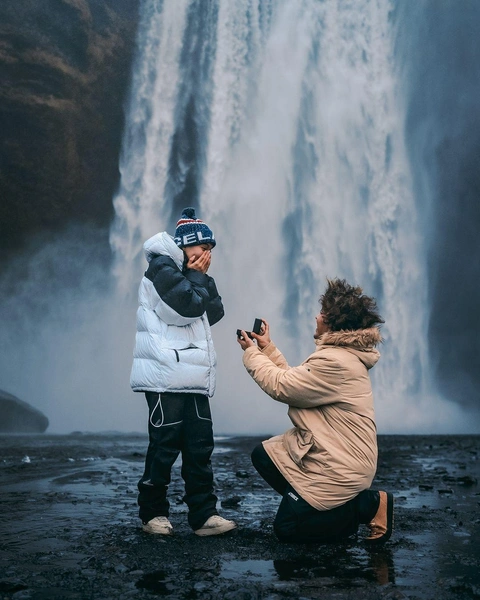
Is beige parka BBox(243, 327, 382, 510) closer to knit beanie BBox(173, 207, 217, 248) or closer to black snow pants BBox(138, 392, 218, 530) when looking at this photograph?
black snow pants BBox(138, 392, 218, 530)

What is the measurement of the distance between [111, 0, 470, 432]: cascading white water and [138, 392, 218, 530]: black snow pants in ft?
60.0

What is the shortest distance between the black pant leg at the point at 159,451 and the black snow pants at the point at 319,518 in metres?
0.71

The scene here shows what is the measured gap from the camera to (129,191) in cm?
2397

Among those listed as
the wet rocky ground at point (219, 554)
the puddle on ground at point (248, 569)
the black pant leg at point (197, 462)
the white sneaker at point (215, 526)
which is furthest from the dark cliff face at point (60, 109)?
the puddle on ground at point (248, 569)

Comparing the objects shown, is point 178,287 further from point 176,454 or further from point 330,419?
point 330,419

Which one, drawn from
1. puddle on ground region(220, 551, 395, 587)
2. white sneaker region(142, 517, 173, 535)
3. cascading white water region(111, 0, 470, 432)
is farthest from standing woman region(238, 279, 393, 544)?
cascading white water region(111, 0, 470, 432)

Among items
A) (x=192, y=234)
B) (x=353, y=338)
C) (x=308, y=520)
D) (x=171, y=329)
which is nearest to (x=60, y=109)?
(x=192, y=234)

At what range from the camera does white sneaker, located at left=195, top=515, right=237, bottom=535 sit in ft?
12.6

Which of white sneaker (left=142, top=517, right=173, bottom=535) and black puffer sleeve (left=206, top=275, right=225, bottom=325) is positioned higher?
black puffer sleeve (left=206, top=275, right=225, bottom=325)

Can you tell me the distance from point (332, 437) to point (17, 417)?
1808 cm

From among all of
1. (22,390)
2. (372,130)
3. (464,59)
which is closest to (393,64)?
(372,130)

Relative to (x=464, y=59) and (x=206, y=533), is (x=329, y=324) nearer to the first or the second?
(x=206, y=533)

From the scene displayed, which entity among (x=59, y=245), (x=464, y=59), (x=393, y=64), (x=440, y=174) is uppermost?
(x=464, y=59)

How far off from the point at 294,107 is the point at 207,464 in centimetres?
2219
